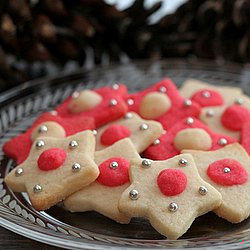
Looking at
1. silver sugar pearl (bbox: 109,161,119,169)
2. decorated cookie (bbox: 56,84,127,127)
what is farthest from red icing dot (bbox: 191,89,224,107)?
silver sugar pearl (bbox: 109,161,119,169)

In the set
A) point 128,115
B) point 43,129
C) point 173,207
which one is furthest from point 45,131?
point 173,207

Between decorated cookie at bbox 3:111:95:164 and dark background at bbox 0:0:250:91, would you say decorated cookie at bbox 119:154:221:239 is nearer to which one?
decorated cookie at bbox 3:111:95:164

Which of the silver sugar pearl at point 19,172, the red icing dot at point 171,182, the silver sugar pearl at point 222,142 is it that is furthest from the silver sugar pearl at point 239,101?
the silver sugar pearl at point 19,172

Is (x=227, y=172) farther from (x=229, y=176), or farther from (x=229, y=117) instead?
(x=229, y=117)

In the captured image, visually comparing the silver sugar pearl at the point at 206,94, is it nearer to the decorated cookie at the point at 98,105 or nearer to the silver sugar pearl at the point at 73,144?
the decorated cookie at the point at 98,105

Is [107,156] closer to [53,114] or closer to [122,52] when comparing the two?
[53,114]

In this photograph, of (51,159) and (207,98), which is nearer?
(51,159)
